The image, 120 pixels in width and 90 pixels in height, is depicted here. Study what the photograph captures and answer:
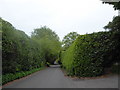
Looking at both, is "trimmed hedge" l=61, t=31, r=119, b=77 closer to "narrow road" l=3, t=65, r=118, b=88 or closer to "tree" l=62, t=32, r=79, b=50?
"narrow road" l=3, t=65, r=118, b=88

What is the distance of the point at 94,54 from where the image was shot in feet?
30.5

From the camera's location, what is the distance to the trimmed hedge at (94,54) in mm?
9164

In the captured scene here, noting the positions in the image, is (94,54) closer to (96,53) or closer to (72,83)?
(96,53)

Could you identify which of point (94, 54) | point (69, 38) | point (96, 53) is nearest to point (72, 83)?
point (94, 54)

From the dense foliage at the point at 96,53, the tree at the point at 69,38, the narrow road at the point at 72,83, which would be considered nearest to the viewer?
the narrow road at the point at 72,83

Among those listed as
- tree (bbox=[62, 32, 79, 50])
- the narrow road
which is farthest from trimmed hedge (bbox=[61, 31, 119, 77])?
tree (bbox=[62, 32, 79, 50])

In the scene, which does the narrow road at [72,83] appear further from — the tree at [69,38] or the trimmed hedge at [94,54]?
the tree at [69,38]

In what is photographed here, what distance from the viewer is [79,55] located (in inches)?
383

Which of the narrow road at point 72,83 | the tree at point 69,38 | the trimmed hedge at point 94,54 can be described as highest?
the tree at point 69,38

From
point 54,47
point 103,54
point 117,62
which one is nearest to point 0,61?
point 103,54

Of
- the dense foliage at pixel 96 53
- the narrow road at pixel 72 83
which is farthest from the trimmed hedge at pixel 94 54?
the narrow road at pixel 72 83

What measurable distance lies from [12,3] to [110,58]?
9.05 m

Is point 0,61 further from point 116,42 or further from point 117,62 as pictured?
point 117,62

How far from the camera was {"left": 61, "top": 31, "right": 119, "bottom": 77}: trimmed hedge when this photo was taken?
916 cm
